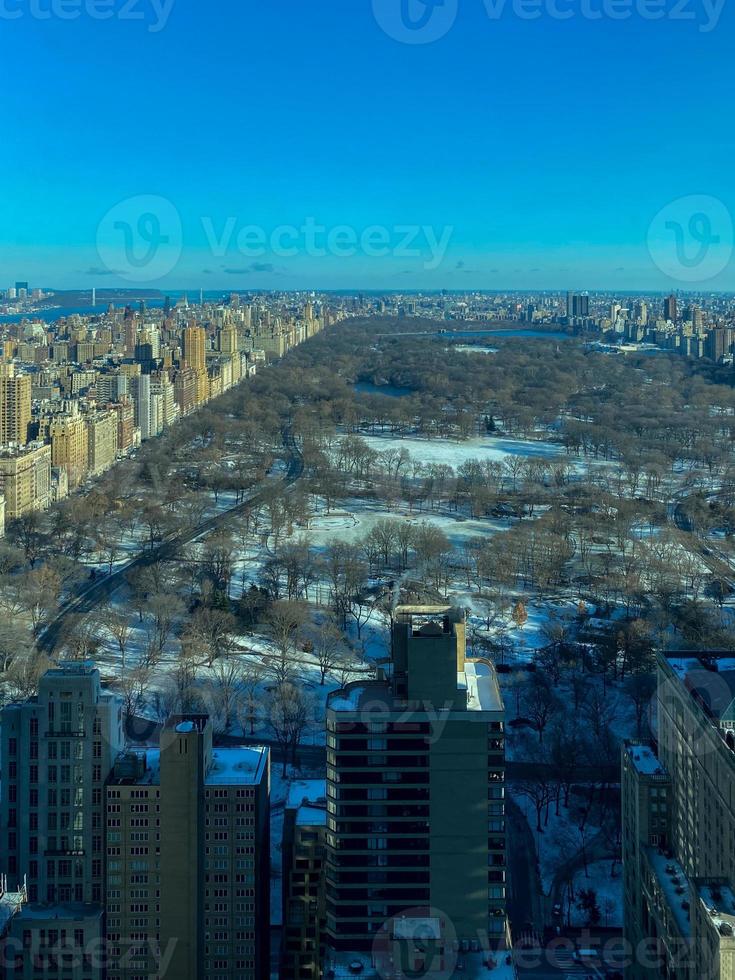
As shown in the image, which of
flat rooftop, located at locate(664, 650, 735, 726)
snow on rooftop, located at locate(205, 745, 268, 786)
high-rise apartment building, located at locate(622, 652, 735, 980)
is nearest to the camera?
high-rise apartment building, located at locate(622, 652, 735, 980)

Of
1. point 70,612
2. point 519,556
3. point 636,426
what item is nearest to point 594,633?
point 519,556

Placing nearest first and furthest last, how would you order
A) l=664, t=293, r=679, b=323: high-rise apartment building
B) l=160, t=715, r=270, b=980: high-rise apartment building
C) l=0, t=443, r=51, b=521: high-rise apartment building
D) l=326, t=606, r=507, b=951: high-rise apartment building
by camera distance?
l=326, t=606, r=507, b=951: high-rise apartment building < l=160, t=715, r=270, b=980: high-rise apartment building < l=0, t=443, r=51, b=521: high-rise apartment building < l=664, t=293, r=679, b=323: high-rise apartment building

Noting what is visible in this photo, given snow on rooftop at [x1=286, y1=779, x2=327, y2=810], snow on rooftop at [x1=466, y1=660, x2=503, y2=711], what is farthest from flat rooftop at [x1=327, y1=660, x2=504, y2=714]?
snow on rooftop at [x1=286, y1=779, x2=327, y2=810]

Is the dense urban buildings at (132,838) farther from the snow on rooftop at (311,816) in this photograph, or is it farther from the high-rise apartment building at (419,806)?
the high-rise apartment building at (419,806)

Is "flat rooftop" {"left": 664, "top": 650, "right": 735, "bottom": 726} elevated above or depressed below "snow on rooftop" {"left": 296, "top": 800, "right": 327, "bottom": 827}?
above

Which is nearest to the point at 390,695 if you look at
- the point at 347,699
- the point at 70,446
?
the point at 347,699

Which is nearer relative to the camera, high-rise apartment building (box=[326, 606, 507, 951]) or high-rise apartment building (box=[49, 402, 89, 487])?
high-rise apartment building (box=[326, 606, 507, 951])

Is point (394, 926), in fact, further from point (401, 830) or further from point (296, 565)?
point (296, 565)

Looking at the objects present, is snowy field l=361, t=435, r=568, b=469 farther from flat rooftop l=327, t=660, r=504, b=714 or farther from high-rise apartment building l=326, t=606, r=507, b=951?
high-rise apartment building l=326, t=606, r=507, b=951
